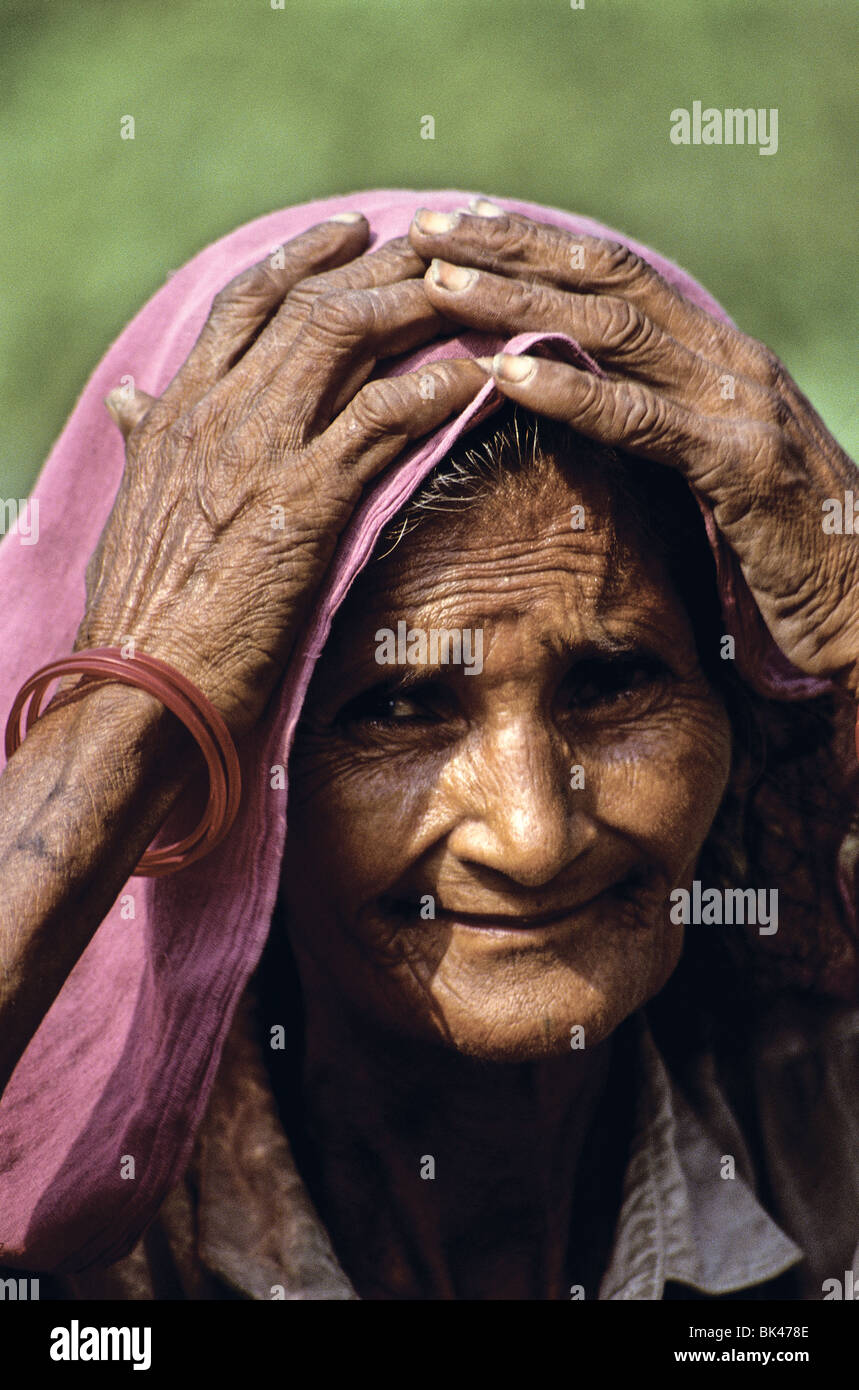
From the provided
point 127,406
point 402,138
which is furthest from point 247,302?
point 402,138

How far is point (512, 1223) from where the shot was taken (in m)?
2.53

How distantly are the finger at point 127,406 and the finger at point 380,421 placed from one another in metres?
0.32

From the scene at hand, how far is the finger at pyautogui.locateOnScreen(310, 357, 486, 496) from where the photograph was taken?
200 centimetres

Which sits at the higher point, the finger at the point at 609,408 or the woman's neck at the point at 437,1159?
the finger at the point at 609,408

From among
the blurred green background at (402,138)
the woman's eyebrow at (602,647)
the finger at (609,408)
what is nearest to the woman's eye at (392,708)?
the woman's eyebrow at (602,647)

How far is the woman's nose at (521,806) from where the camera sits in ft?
6.74

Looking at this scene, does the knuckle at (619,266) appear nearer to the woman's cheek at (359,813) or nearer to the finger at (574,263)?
the finger at (574,263)

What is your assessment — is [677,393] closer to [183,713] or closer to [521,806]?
[521,806]

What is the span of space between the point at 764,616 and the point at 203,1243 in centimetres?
122

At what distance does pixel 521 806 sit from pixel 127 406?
772 millimetres

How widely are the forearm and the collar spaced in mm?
526

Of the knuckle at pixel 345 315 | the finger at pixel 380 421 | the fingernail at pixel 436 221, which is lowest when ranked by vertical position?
the finger at pixel 380 421

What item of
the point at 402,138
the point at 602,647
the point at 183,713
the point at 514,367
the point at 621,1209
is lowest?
the point at 621,1209

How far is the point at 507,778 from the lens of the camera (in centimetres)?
208
